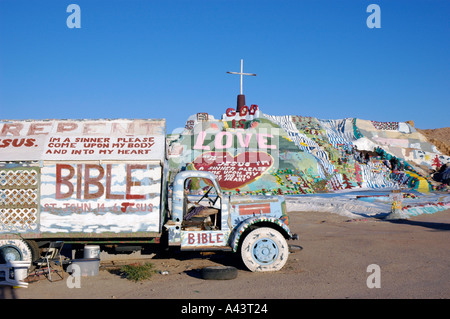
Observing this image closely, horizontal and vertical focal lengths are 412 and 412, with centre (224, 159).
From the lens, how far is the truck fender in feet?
27.8

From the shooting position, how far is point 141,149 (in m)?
8.69

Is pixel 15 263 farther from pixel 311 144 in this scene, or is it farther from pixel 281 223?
pixel 311 144

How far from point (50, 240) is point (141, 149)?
8.98 ft

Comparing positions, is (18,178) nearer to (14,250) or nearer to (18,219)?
(18,219)

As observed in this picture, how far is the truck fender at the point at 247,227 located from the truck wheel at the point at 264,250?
6.2 inches

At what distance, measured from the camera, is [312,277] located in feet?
26.8

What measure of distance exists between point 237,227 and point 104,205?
9.12ft

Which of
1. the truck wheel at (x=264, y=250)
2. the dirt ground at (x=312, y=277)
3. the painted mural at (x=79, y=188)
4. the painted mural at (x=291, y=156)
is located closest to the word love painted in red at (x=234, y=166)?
the painted mural at (x=291, y=156)

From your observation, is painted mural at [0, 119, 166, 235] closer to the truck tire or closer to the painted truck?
the painted truck

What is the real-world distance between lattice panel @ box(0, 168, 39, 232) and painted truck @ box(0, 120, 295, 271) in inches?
0.7

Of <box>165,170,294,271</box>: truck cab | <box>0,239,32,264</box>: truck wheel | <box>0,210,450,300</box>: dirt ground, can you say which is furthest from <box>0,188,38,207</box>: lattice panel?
<box>165,170,294,271</box>: truck cab

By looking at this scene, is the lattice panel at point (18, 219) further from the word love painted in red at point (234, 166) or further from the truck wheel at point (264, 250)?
the word love painted in red at point (234, 166)

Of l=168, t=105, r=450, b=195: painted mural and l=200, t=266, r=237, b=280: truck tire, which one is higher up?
→ l=168, t=105, r=450, b=195: painted mural
